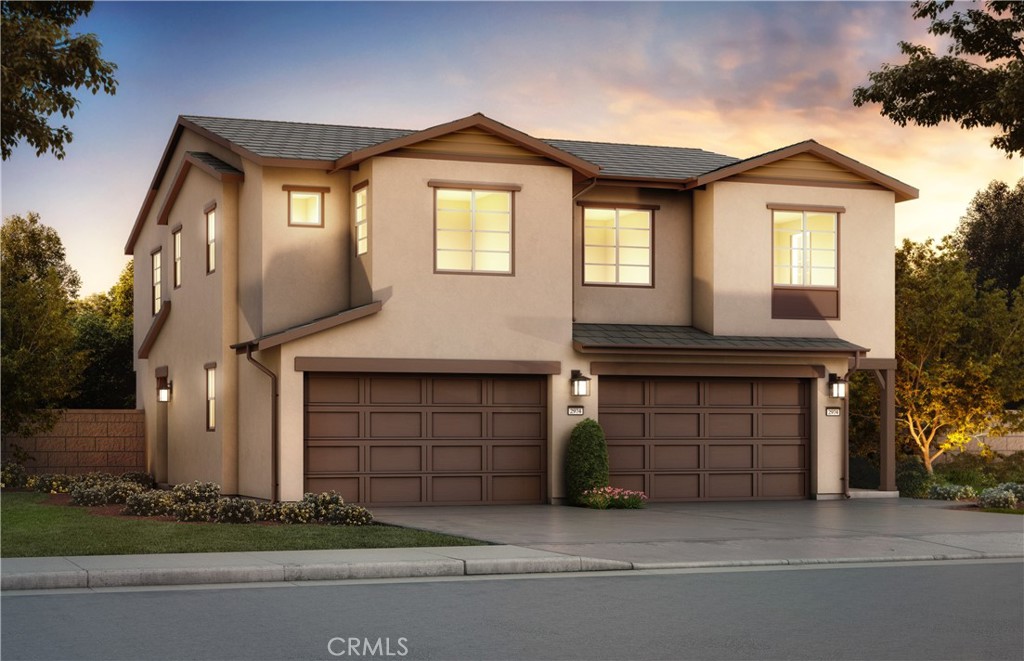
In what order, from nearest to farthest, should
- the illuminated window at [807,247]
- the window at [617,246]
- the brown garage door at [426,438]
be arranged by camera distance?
the brown garage door at [426,438] < the window at [617,246] < the illuminated window at [807,247]

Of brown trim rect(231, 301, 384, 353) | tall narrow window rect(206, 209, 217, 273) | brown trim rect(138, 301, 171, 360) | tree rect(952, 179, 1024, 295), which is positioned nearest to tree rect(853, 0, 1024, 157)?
brown trim rect(231, 301, 384, 353)

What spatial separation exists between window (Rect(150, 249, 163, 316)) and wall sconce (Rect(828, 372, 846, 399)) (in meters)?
16.1

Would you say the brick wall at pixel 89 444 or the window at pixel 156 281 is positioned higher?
the window at pixel 156 281

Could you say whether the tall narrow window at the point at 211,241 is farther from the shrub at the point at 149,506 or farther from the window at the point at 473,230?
the shrub at the point at 149,506

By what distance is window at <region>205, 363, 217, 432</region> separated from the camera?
25.1 meters

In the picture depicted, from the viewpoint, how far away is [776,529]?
1852cm

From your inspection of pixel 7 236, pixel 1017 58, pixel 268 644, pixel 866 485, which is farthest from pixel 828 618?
pixel 7 236

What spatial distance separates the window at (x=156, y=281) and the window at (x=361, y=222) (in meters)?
9.08

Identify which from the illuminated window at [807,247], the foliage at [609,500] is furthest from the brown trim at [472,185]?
the illuminated window at [807,247]

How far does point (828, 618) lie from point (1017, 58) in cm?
993

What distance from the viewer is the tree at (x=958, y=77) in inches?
672

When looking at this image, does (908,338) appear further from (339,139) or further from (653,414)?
(339,139)

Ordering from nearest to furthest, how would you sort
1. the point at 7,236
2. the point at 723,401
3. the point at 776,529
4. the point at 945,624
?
the point at 945,624 < the point at 776,529 < the point at 723,401 < the point at 7,236

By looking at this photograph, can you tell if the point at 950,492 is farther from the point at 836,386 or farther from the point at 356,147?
the point at 356,147
